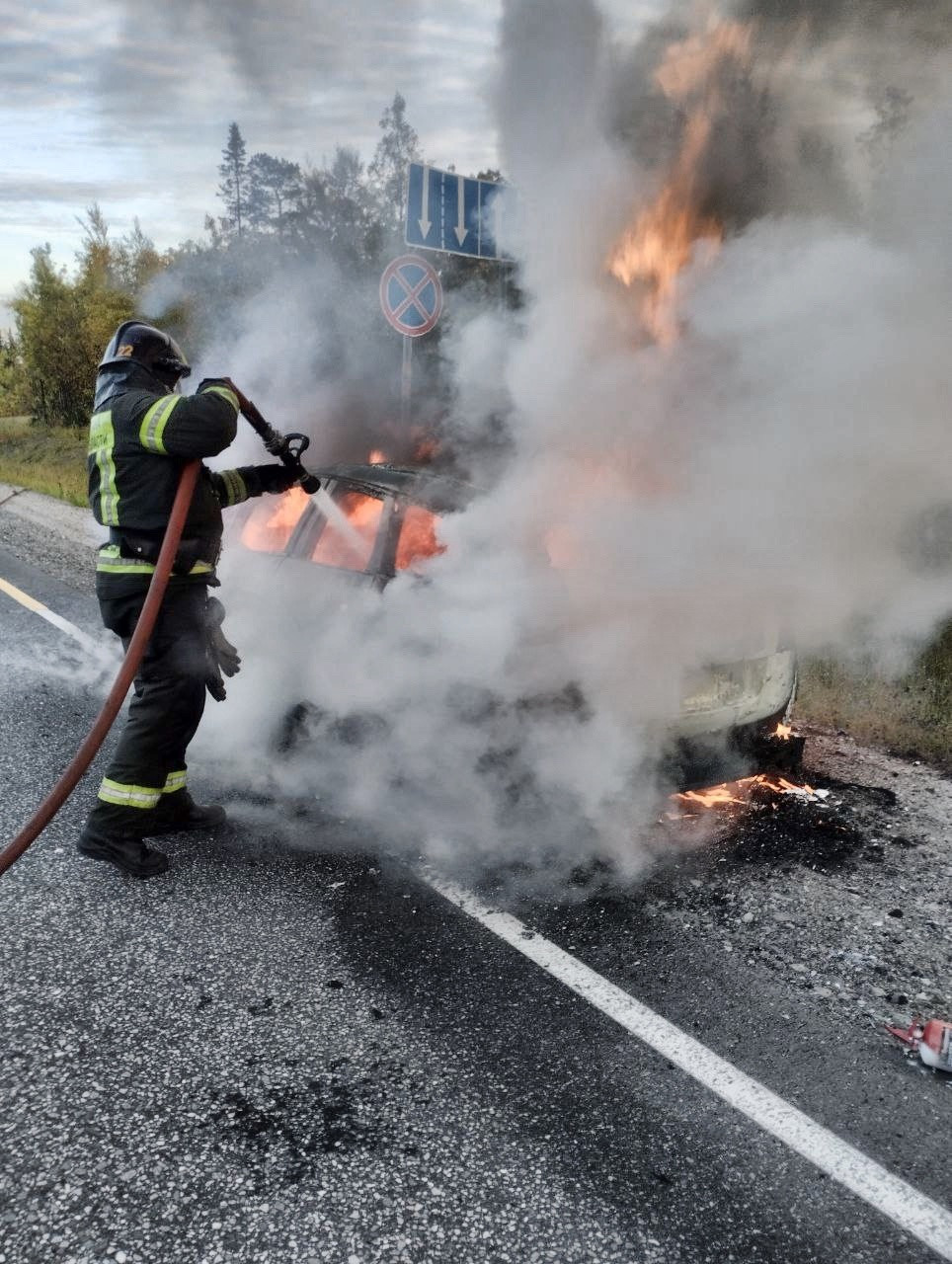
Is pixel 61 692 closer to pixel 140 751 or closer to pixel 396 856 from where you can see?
pixel 140 751

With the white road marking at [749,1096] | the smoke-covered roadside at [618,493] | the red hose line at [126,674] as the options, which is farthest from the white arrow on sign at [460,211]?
the white road marking at [749,1096]

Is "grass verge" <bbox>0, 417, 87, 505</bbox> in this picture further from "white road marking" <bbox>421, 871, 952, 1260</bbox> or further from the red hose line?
"white road marking" <bbox>421, 871, 952, 1260</bbox>

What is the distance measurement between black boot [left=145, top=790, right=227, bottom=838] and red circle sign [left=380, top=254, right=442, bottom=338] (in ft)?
13.3

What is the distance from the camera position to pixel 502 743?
3547mm

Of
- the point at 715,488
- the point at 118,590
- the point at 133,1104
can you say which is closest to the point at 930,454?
the point at 715,488

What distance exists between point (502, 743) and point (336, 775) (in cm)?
85

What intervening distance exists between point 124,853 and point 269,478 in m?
1.62

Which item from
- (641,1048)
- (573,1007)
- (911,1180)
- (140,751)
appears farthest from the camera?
(140,751)

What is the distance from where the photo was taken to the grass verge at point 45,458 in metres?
14.2

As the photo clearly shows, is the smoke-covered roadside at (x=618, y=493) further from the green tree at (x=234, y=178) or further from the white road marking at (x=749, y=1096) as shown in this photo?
the green tree at (x=234, y=178)

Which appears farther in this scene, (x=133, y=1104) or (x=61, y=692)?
(x=61, y=692)

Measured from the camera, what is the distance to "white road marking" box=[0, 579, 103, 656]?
236 inches

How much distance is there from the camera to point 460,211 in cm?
602

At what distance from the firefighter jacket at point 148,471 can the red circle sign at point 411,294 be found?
3314 millimetres
